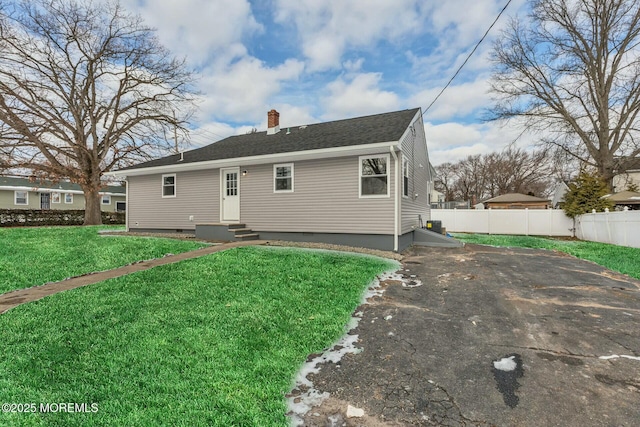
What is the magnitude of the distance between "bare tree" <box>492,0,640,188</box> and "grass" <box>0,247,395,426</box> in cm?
2097

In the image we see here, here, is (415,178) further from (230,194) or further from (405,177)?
(230,194)

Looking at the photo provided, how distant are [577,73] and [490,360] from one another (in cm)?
2300

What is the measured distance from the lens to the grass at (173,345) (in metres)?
2.23

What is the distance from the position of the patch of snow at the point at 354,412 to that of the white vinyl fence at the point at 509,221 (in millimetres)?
18845

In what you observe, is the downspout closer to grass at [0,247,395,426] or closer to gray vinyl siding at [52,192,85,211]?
grass at [0,247,395,426]

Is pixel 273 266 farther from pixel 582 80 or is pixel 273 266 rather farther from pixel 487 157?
pixel 487 157

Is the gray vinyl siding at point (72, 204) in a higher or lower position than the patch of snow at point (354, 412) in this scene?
higher

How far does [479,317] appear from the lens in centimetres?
424

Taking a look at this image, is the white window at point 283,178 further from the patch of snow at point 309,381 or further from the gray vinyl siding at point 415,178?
the patch of snow at point 309,381

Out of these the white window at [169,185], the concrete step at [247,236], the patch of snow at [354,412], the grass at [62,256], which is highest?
the white window at [169,185]

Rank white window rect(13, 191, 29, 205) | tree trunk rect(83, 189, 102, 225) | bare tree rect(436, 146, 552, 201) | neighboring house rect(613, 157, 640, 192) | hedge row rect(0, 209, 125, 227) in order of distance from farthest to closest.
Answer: bare tree rect(436, 146, 552, 201), white window rect(13, 191, 29, 205), neighboring house rect(613, 157, 640, 192), hedge row rect(0, 209, 125, 227), tree trunk rect(83, 189, 102, 225)

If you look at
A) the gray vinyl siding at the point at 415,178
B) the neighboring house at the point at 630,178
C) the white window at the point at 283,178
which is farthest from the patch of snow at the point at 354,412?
the neighboring house at the point at 630,178

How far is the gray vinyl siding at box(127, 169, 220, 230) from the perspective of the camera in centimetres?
1230

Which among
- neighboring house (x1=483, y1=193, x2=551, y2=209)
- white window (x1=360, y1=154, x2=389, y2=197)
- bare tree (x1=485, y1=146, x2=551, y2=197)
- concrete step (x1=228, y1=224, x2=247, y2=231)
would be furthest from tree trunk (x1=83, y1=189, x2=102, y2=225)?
bare tree (x1=485, y1=146, x2=551, y2=197)
